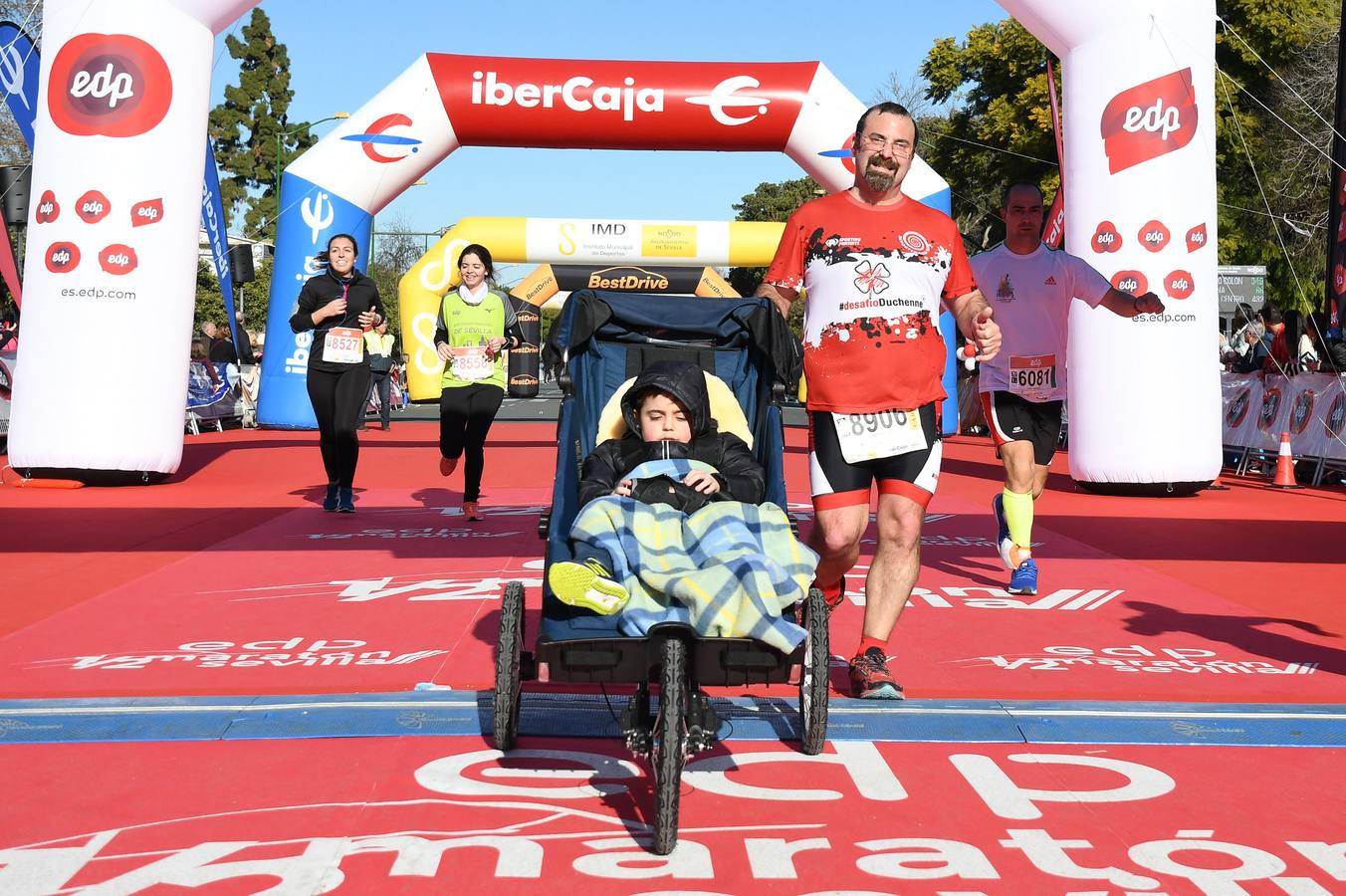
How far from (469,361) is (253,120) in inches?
2936

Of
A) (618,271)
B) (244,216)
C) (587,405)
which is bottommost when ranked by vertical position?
(587,405)

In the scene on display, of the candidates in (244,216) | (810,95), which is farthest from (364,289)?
(244,216)

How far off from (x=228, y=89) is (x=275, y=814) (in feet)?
268

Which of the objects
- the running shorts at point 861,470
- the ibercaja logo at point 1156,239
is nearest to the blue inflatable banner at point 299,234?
the ibercaja logo at point 1156,239

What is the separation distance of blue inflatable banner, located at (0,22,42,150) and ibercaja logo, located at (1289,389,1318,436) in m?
12.6

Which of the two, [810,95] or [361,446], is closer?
[810,95]

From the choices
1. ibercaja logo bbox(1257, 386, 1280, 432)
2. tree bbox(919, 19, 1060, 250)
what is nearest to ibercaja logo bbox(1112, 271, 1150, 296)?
ibercaja logo bbox(1257, 386, 1280, 432)

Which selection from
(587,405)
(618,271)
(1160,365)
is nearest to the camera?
(587,405)

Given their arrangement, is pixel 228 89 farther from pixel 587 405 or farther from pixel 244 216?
pixel 587 405

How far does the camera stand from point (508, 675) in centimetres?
406

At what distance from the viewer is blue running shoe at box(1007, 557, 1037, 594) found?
737 centimetres

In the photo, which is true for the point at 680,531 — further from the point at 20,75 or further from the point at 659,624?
the point at 20,75

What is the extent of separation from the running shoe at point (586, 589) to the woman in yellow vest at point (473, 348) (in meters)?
6.25

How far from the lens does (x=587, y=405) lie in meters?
5.44
